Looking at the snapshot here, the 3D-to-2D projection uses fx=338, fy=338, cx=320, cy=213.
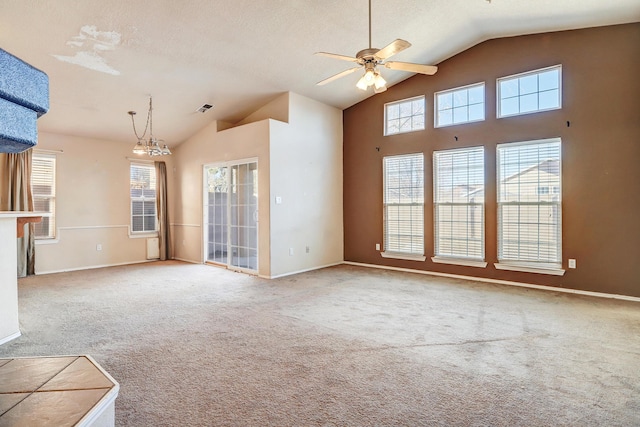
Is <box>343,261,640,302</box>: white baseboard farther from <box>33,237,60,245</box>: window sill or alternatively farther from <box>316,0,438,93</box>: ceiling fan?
<box>33,237,60,245</box>: window sill

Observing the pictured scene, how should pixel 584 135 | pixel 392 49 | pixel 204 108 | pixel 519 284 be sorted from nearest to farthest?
pixel 392 49 → pixel 584 135 → pixel 519 284 → pixel 204 108

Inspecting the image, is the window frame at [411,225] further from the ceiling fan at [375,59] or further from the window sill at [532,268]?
the ceiling fan at [375,59]

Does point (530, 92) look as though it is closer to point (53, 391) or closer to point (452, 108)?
point (452, 108)

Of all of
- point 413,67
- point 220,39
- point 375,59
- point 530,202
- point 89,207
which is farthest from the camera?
point 89,207

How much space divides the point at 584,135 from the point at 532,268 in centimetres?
195

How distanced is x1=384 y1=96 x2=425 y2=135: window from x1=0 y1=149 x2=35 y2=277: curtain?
6404mm

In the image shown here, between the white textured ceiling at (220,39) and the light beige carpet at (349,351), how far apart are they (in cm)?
301

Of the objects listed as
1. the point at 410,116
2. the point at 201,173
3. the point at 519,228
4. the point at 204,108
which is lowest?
the point at 519,228

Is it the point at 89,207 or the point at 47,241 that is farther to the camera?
the point at 89,207

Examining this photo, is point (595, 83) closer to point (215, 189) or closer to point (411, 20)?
point (411, 20)

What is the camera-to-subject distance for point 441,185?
580 centimetres

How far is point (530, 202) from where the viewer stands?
16.2 ft

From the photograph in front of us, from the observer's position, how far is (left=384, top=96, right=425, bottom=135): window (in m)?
6.06

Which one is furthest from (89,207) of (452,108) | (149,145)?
(452,108)
